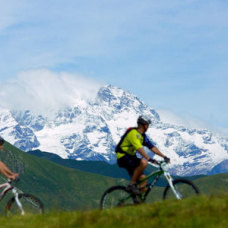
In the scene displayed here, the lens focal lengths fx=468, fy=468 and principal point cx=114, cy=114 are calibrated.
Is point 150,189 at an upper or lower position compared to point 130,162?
lower

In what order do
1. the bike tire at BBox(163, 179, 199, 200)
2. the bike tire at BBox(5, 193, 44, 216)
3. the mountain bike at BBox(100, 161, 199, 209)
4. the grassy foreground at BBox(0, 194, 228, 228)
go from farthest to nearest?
the bike tire at BBox(5, 193, 44, 216), the mountain bike at BBox(100, 161, 199, 209), the bike tire at BBox(163, 179, 199, 200), the grassy foreground at BBox(0, 194, 228, 228)

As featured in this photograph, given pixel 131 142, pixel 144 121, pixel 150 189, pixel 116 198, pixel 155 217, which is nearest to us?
pixel 155 217

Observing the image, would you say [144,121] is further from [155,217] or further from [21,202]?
[21,202]

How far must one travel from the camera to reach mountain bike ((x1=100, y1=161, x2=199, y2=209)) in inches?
535

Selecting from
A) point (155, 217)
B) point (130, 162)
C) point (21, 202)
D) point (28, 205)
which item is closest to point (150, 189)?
point (130, 162)

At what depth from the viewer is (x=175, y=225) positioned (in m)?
10.1

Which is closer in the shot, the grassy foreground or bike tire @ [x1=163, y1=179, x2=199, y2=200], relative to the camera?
the grassy foreground

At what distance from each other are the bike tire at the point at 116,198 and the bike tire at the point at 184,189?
46.1 inches

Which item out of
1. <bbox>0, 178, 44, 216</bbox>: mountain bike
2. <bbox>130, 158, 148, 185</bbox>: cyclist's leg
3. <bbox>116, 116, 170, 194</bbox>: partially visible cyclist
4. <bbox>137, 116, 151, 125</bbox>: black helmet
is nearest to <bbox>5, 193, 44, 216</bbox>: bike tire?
<bbox>0, 178, 44, 216</bbox>: mountain bike

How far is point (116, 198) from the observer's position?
15.1m

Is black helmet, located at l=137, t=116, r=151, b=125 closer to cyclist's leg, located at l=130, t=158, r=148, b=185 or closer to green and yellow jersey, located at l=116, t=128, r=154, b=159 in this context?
green and yellow jersey, located at l=116, t=128, r=154, b=159

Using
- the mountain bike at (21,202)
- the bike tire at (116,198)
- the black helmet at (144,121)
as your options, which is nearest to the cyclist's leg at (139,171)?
the bike tire at (116,198)

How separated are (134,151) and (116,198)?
1715mm

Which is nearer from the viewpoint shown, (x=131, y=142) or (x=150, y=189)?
(x=131, y=142)
